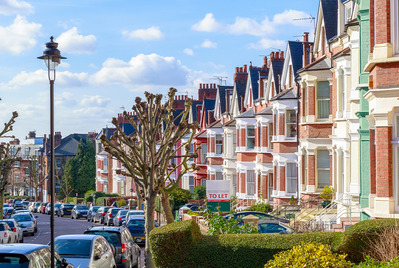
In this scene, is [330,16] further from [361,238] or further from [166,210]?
[361,238]

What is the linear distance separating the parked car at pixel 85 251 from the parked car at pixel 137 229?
1331 cm

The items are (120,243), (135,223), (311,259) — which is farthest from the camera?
(135,223)

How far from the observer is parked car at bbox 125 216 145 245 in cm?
3086

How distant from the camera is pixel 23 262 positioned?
12180mm

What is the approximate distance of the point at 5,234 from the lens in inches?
1183

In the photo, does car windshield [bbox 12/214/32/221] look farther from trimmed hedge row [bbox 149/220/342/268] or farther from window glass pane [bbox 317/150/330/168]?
trimmed hedge row [bbox 149/220/342/268]

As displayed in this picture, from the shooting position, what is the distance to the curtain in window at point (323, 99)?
3120cm

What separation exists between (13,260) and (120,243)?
8.30m

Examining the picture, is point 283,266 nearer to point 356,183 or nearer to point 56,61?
point 56,61

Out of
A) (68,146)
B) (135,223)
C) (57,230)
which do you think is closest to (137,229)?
(135,223)

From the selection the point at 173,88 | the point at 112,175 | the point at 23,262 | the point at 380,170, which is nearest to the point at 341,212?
the point at 173,88

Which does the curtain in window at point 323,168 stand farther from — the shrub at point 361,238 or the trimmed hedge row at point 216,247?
the shrub at point 361,238

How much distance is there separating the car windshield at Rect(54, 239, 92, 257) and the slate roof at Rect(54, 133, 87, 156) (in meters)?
101

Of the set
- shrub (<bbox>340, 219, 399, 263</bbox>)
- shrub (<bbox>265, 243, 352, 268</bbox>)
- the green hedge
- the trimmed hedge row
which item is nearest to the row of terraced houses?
shrub (<bbox>340, 219, 399, 263</bbox>)
